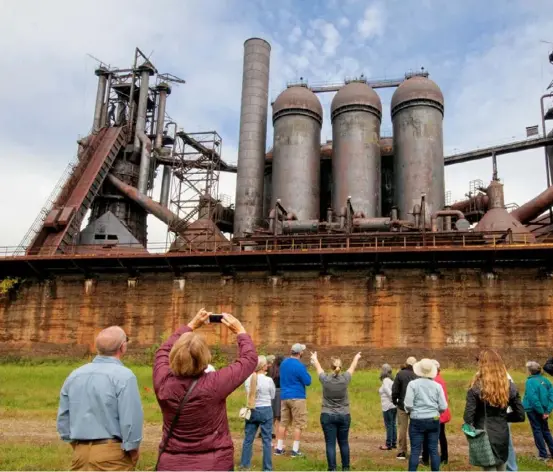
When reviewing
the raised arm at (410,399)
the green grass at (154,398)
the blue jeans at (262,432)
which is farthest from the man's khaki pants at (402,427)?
the green grass at (154,398)

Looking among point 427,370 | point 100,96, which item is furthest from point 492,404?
point 100,96

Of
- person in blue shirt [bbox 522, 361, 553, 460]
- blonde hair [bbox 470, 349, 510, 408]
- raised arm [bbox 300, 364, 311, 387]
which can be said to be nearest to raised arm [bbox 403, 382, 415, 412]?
blonde hair [bbox 470, 349, 510, 408]

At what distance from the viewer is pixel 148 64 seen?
4562 cm

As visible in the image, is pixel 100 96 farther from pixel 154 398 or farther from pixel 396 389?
pixel 396 389

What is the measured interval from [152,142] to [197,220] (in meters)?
12.4

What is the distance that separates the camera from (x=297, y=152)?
3581 centimetres

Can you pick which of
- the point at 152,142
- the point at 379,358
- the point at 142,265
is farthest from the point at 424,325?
the point at 152,142

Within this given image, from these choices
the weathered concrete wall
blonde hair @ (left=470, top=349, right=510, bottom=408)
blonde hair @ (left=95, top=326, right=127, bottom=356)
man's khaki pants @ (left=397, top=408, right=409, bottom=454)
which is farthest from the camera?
the weathered concrete wall

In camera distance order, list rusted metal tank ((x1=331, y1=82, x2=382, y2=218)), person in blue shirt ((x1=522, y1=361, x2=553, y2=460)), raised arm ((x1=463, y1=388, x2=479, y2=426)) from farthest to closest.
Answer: rusted metal tank ((x1=331, y1=82, x2=382, y2=218)) < person in blue shirt ((x1=522, y1=361, x2=553, y2=460)) < raised arm ((x1=463, y1=388, x2=479, y2=426))

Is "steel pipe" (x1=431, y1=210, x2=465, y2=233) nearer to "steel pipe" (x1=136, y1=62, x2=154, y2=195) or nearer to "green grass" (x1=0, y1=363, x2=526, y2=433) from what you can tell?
"green grass" (x1=0, y1=363, x2=526, y2=433)

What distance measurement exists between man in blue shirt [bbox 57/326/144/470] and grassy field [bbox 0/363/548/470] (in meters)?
4.91

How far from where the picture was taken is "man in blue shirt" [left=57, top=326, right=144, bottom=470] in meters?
4.00

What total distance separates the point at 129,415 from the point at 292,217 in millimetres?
28635

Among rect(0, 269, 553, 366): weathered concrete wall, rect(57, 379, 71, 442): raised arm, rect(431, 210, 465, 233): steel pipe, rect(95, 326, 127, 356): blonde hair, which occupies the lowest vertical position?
rect(57, 379, 71, 442): raised arm
